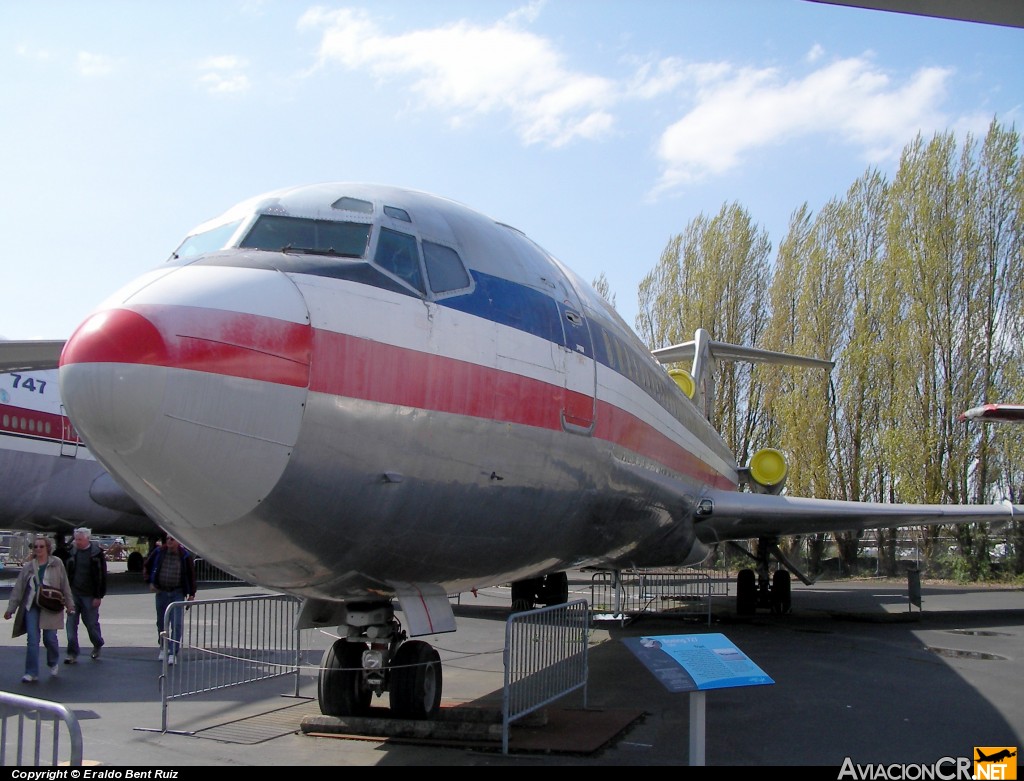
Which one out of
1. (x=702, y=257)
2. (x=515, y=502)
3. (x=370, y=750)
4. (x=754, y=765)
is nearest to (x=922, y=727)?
(x=754, y=765)

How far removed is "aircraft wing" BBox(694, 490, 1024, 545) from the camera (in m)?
12.3

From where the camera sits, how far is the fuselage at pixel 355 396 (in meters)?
4.22

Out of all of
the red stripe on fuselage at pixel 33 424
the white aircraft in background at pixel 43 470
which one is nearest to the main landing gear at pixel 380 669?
the white aircraft in background at pixel 43 470

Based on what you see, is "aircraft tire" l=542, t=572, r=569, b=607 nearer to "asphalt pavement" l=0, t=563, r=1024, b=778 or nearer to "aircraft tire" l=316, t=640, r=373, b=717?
"asphalt pavement" l=0, t=563, r=1024, b=778

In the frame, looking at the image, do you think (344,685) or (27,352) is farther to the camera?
(27,352)

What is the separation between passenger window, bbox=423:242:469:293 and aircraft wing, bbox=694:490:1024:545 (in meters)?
6.98

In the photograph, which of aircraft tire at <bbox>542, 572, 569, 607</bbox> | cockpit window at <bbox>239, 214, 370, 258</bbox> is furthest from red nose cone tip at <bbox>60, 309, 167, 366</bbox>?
aircraft tire at <bbox>542, 572, 569, 607</bbox>

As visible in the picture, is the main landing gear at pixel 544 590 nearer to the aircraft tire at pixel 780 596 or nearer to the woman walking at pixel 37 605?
the woman walking at pixel 37 605

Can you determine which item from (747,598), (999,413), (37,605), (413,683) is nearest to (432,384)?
(413,683)

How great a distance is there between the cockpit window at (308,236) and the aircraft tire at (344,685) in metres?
3.13

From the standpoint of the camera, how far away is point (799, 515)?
13508 millimetres

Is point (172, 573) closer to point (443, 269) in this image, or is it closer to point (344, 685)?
point (344, 685)

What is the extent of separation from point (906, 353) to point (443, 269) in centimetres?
2900

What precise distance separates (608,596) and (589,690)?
548 inches
